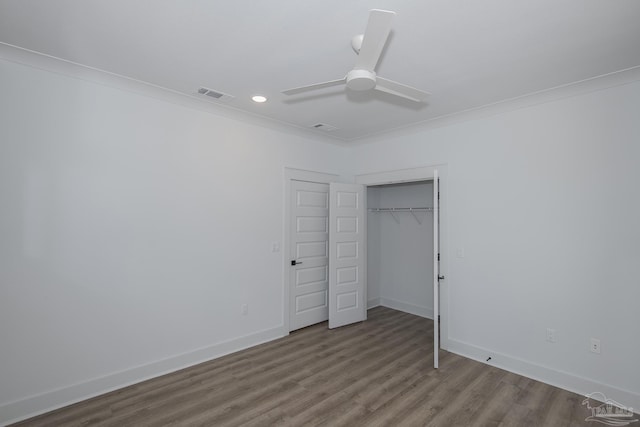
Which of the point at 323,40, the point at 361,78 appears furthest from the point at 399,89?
the point at 323,40

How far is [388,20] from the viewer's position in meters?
1.53

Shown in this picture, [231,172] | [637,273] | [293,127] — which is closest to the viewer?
[637,273]

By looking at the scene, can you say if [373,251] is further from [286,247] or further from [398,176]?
[286,247]

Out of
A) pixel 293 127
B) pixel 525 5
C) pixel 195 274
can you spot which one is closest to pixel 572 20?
pixel 525 5

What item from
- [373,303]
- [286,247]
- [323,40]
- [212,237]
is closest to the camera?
[323,40]

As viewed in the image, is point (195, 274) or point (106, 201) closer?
point (106, 201)

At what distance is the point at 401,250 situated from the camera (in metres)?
5.53

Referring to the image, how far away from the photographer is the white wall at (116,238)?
2504 millimetres

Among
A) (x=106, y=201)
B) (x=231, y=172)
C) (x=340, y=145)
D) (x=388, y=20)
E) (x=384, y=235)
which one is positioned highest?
(x=340, y=145)

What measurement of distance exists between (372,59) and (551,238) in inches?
102

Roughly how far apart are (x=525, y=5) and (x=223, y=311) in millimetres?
3781

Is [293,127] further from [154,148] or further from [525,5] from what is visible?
[525,5]

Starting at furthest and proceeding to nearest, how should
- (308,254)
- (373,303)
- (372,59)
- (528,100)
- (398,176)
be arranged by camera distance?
1. (373,303)
2. (308,254)
3. (398,176)
4. (528,100)
5. (372,59)

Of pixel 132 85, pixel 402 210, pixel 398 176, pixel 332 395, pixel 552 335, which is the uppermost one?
pixel 132 85
